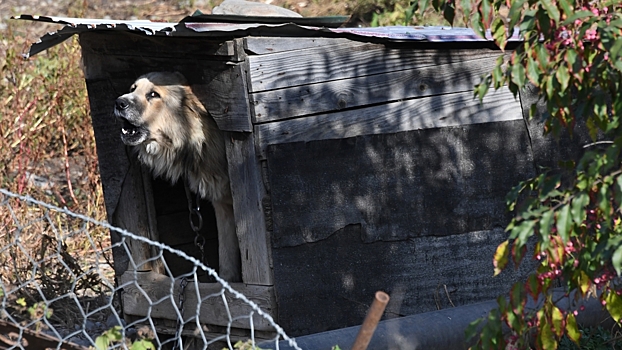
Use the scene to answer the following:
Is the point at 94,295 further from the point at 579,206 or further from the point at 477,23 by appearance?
the point at 579,206

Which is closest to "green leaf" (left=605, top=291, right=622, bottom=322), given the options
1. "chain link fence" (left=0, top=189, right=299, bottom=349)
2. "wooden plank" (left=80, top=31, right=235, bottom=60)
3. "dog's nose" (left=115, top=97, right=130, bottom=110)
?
"chain link fence" (left=0, top=189, right=299, bottom=349)

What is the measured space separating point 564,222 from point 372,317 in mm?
508

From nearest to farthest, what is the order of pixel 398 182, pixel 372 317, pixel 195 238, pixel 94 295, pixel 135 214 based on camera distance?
pixel 372 317 < pixel 398 182 < pixel 135 214 < pixel 195 238 < pixel 94 295

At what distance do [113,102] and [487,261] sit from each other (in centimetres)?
226

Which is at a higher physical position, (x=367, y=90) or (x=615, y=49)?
(x=615, y=49)

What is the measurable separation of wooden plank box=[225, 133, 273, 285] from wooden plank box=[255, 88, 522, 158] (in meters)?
0.10

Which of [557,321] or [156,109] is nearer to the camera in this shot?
[557,321]

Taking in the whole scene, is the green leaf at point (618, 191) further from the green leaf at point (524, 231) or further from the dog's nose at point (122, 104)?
the dog's nose at point (122, 104)

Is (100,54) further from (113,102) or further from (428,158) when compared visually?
(428,158)

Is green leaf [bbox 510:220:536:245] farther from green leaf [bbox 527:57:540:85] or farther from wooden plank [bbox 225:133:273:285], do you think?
wooden plank [bbox 225:133:273:285]

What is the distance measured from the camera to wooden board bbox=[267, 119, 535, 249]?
3.87 m

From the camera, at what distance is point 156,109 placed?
14.3 ft

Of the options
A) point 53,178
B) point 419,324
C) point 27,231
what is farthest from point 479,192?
point 53,178

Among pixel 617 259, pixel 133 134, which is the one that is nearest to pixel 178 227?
pixel 133 134
